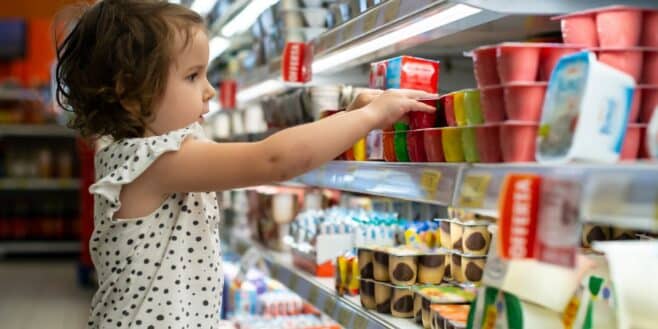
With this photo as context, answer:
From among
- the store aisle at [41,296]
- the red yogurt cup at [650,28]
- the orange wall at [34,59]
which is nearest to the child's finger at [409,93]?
the red yogurt cup at [650,28]

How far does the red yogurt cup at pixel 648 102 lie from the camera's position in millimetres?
1254

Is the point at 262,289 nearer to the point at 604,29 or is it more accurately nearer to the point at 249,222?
the point at 249,222

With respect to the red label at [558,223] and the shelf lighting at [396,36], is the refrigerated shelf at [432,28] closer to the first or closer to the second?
the shelf lighting at [396,36]

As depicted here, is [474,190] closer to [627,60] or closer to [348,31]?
[627,60]

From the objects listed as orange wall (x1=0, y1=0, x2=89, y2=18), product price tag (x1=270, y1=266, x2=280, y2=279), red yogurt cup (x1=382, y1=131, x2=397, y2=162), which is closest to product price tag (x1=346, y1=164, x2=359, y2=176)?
red yogurt cup (x1=382, y1=131, x2=397, y2=162)

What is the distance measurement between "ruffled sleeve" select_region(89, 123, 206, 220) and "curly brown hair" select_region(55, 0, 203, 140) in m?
0.06

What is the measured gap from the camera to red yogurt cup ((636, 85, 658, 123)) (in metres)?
1.25

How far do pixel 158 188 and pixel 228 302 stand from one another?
1860mm

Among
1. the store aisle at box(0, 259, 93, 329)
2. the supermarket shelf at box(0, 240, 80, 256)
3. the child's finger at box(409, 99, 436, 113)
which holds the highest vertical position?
the child's finger at box(409, 99, 436, 113)

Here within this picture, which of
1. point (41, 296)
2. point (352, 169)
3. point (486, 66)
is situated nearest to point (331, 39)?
point (352, 169)

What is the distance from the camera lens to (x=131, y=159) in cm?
171

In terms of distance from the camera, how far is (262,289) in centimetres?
348

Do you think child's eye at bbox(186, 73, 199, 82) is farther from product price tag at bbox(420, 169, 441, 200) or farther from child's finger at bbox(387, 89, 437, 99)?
product price tag at bbox(420, 169, 441, 200)

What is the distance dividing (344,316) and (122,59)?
83 centimetres
